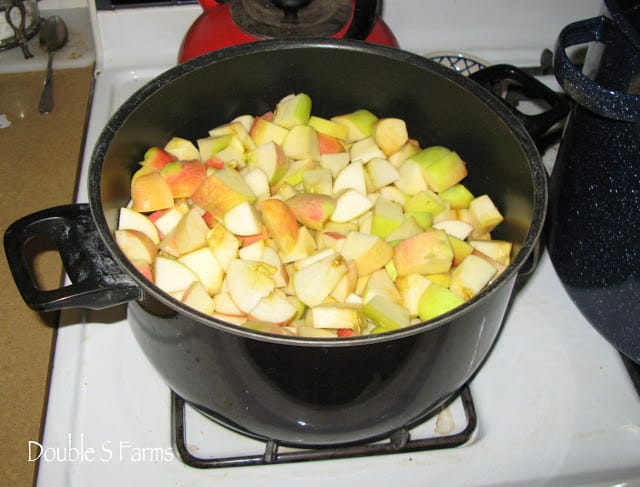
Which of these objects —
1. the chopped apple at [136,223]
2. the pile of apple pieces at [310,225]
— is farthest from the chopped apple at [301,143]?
the chopped apple at [136,223]

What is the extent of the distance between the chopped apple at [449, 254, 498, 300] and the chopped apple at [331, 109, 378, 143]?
25 centimetres

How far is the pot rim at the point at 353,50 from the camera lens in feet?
1.77

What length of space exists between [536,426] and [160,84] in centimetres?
58

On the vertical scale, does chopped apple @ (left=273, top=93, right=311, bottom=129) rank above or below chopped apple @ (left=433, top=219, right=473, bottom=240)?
above

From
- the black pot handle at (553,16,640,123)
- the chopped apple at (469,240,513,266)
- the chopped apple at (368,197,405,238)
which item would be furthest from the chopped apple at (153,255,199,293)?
the black pot handle at (553,16,640,123)

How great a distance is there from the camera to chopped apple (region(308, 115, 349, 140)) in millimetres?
905

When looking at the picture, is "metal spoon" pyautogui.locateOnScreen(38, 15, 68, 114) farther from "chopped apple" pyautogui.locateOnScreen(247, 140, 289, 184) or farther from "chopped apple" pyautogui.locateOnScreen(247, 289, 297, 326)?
"chopped apple" pyautogui.locateOnScreen(247, 289, 297, 326)

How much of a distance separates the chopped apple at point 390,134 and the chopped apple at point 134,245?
332 mm

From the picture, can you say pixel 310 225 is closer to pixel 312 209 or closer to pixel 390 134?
pixel 312 209

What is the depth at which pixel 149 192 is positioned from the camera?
0.81 m

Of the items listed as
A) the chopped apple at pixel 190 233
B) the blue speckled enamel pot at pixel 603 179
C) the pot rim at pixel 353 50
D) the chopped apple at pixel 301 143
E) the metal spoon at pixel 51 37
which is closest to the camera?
the pot rim at pixel 353 50

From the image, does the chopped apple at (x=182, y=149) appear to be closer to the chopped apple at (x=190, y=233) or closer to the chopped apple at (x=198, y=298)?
the chopped apple at (x=190, y=233)

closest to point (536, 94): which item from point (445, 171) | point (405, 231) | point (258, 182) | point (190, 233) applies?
point (445, 171)

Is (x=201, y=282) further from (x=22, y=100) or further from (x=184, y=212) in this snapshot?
(x=22, y=100)
